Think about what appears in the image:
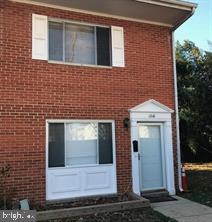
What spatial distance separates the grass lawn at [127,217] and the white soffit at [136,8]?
6223mm

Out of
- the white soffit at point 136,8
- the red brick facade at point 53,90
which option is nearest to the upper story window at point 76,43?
the red brick facade at point 53,90

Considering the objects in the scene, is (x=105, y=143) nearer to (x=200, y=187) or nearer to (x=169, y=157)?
(x=169, y=157)

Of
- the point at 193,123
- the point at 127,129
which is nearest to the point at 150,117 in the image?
the point at 127,129

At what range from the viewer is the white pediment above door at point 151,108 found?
1144 cm

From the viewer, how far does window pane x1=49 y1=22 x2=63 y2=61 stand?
10594 mm

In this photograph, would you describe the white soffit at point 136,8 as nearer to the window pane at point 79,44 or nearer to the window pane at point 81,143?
the window pane at point 79,44

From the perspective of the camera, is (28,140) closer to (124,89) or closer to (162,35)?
(124,89)

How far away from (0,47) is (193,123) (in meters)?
13.7

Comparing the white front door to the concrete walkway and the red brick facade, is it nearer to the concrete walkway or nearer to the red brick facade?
the red brick facade

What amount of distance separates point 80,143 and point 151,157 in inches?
107

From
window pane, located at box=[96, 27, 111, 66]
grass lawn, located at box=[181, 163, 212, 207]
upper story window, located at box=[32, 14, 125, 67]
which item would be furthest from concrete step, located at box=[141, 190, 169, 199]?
window pane, located at box=[96, 27, 111, 66]

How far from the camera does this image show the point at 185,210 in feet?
30.8

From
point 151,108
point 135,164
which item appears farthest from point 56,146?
point 151,108

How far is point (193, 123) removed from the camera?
67.4ft
